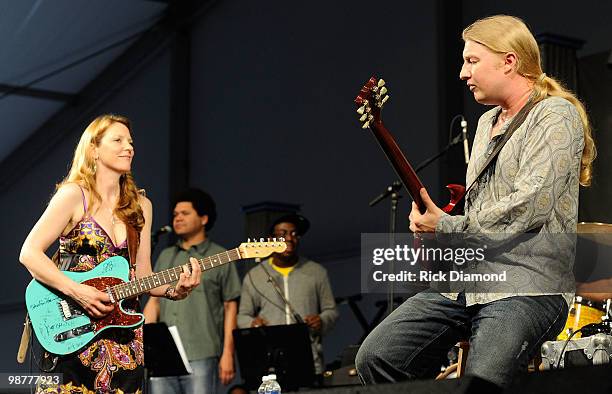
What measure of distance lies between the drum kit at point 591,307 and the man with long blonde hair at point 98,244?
1.84 m

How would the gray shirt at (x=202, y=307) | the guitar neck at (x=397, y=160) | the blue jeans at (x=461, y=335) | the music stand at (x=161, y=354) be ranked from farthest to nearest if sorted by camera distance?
1. the gray shirt at (x=202, y=307)
2. the music stand at (x=161, y=354)
3. the guitar neck at (x=397, y=160)
4. the blue jeans at (x=461, y=335)

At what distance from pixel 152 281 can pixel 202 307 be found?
2899 millimetres

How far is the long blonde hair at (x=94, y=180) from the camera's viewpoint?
4.72 metres

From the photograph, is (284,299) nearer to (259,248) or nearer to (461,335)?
(259,248)

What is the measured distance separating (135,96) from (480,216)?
11.3 m

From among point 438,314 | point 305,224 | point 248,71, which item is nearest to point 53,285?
point 438,314

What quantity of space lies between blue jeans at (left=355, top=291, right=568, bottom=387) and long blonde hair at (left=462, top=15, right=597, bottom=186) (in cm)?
52

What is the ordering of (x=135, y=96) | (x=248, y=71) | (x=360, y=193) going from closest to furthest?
1. (x=360, y=193)
2. (x=248, y=71)
3. (x=135, y=96)

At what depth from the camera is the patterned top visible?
126 inches

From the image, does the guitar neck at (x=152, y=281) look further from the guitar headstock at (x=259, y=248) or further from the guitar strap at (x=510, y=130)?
the guitar strap at (x=510, y=130)

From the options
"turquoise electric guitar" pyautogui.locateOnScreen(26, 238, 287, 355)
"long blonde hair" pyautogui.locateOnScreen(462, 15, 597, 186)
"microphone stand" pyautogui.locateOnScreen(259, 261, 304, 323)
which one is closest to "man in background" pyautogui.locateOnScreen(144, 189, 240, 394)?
"microphone stand" pyautogui.locateOnScreen(259, 261, 304, 323)

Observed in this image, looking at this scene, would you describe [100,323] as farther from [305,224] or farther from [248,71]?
[248,71]

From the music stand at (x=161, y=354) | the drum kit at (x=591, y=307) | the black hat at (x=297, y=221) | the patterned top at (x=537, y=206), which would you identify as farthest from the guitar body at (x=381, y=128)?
the black hat at (x=297, y=221)

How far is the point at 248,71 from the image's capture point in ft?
42.2
